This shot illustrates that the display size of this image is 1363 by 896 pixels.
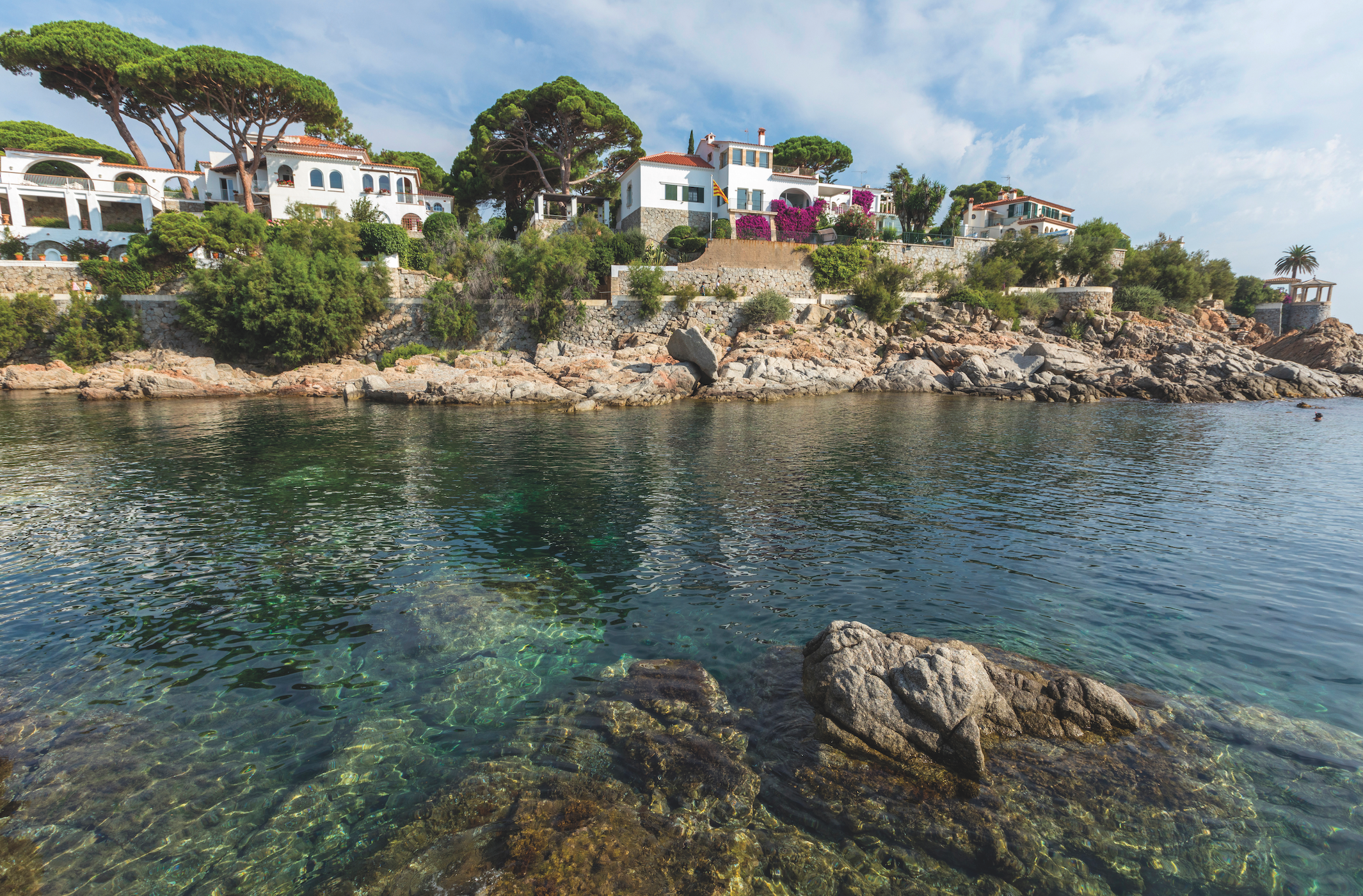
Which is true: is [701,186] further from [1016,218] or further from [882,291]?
[1016,218]

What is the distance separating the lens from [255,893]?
15.0 feet

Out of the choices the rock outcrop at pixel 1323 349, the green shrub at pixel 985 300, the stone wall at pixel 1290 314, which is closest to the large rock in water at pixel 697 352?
the green shrub at pixel 985 300

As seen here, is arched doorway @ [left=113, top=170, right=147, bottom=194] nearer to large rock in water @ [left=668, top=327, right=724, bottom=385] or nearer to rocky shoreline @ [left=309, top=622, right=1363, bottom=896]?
large rock in water @ [left=668, top=327, right=724, bottom=385]

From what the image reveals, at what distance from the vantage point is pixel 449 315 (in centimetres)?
4472

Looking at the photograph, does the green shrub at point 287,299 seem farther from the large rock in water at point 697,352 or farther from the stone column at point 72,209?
the large rock in water at point 697,352

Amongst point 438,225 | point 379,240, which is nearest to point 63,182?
point 379,240

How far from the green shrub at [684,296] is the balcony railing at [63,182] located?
49645 mm

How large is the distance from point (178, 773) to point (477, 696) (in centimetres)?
287

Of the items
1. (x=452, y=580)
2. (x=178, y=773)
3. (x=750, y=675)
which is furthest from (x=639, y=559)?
(x=178, y=773)

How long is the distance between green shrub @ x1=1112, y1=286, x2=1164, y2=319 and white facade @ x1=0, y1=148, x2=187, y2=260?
90250 millimetres

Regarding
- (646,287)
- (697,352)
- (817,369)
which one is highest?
(646,287)

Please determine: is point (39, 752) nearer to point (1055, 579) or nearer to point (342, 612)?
point (342, 612)

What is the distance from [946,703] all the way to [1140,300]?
67629 millimetres

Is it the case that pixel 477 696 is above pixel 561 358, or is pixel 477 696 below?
below
